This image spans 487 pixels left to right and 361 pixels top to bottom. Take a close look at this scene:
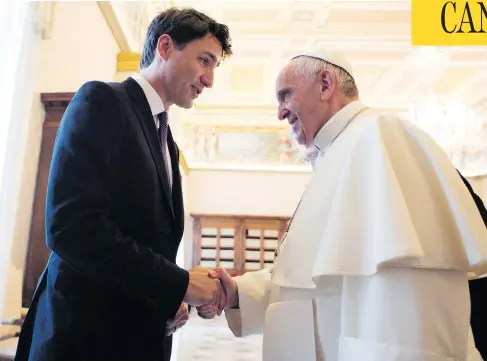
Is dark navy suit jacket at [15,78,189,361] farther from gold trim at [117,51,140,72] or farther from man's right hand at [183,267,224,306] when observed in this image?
gold trim at [117,51,140,72]

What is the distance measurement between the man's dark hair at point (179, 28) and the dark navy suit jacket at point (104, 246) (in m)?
0.39

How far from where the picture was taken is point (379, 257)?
106 cm

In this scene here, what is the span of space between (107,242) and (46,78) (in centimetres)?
268

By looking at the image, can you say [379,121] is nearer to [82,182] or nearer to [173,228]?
[173,228]

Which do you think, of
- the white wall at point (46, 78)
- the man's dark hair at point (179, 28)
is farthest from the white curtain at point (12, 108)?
the man's dark hair at point (179, 28)

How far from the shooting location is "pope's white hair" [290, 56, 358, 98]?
1651 millimetres

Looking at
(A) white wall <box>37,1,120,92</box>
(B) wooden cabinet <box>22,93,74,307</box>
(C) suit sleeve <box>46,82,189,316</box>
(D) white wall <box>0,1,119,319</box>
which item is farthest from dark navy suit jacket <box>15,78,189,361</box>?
(A) white wall <box>37,1,120,92</box>

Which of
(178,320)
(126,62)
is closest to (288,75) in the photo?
(178,320)

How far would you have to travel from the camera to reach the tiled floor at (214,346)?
17.3 ft

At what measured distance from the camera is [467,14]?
2051 mm

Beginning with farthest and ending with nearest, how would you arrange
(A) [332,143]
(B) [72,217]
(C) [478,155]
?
(C) [478,155]
(A) [332,143]
(B) [72,217]

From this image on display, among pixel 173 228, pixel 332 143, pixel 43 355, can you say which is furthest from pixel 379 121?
pixel 43 355

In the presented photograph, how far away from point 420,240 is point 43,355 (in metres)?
1.01

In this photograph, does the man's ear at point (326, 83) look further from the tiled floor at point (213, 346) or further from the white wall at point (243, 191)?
the white wall at point (243, 191)
